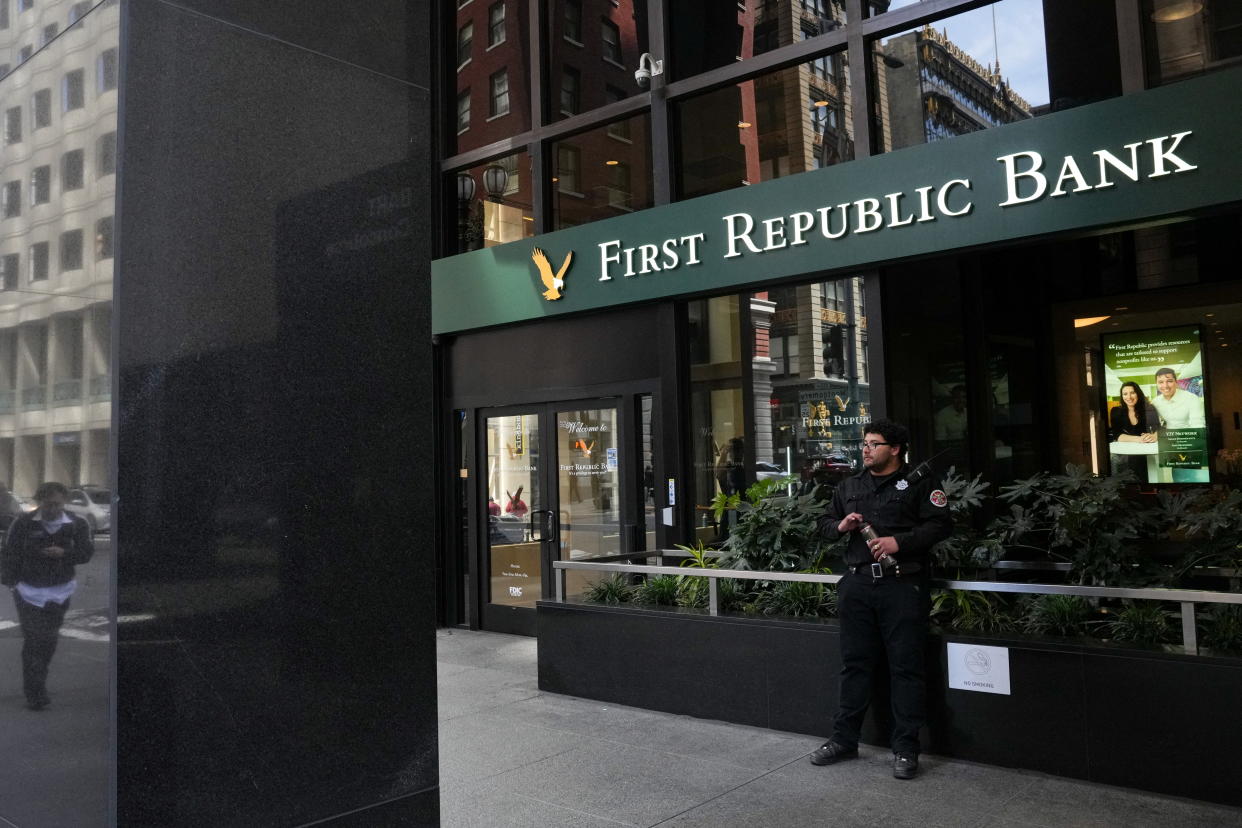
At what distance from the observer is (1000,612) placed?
609 centimetres

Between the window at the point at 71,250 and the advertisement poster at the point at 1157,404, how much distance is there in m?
9.64

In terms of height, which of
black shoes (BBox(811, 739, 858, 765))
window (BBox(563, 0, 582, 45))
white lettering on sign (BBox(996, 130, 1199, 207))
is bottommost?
black shoes (BBox(811, 739, 858, 765))

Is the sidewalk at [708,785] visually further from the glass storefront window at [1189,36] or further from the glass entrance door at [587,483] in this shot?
the glass storefront window at [1189,36]

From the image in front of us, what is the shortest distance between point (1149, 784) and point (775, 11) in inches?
283

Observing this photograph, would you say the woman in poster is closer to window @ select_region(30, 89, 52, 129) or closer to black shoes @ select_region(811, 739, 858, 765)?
black shoes @ select_region(811, 739, 858, 765)

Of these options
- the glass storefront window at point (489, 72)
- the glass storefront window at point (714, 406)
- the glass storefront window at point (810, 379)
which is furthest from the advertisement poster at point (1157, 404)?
the glass storefront window at point (489, 72)

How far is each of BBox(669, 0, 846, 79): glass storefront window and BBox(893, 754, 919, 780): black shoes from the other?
6239 millimetres

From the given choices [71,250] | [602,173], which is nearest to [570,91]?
[602,173]

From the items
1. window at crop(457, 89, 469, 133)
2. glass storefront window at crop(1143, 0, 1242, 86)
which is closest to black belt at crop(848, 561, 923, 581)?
glass storefront window at crop(1143, 0, 1242, 86)

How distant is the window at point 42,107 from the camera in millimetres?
3275

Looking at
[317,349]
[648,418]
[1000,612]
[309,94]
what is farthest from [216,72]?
[648,418]

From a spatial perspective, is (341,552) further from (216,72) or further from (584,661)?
(584,661)

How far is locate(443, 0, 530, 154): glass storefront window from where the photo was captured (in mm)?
11328

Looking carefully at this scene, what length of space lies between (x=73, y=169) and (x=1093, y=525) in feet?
18.5
